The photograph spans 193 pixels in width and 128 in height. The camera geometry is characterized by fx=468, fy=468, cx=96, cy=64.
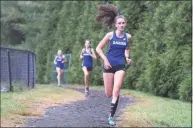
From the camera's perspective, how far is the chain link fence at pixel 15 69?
15.9m

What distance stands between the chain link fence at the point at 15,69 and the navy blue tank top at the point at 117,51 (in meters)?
7.00

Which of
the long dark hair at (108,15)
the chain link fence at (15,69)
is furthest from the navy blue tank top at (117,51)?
the chain link fence at (15,69)

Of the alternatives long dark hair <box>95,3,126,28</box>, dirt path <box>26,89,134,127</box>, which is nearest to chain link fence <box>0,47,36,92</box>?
dirt path <box>26,89,134,127</box>

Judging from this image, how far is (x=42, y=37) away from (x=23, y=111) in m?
A: 31.3

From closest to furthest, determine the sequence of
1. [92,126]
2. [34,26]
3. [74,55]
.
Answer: [92,126] → [74,55] → [34,26]

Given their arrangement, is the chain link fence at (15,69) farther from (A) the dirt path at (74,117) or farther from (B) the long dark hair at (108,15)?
(B) the long dark hair at (108,15)

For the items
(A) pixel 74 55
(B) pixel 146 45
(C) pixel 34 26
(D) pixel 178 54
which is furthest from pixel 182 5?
(C) pixel 34 26

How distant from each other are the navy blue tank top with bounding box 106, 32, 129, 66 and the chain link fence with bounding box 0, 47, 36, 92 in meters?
7.00

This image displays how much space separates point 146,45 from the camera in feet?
74.7

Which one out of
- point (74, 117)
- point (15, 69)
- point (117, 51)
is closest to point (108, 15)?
point (117, 51)

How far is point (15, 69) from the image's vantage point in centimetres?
1712

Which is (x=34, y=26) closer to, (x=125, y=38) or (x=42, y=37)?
(x=42, y=37)

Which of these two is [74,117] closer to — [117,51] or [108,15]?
[117,51]

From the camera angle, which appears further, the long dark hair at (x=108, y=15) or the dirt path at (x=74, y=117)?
the long dark hair at (x=108, y=15)
